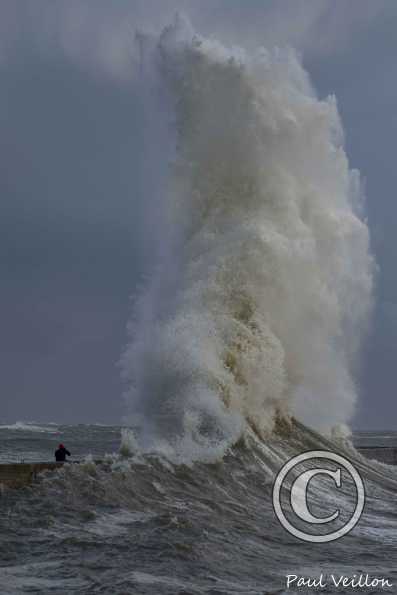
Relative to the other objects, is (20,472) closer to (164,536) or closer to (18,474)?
(18,474)

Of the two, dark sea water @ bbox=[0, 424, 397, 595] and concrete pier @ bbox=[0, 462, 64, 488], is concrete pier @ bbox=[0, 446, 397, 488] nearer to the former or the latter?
concrete pier @ bbox=[0, 462, 64, 488]

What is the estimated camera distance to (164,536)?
9.14 meters

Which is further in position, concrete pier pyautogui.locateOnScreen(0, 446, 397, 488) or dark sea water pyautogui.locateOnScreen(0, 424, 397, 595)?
concrete pier pyautogui.locateOnScreen(0, 446, 397, 488)

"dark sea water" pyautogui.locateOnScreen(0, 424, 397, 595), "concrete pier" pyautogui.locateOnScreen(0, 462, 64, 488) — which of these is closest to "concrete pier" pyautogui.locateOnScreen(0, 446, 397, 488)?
"concrete pier" pyautogui.locateOnScreen(0, 462, 64, 488)

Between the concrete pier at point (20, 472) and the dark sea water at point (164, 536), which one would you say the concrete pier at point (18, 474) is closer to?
the concrete pier at point (20, 472)

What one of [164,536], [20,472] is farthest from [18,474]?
[164,536]

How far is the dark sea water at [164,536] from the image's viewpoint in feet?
24.6

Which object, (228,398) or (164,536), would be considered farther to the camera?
(228,398)

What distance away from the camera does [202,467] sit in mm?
13977

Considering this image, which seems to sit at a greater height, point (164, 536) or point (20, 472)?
point (20, 472)

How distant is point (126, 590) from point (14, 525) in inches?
122

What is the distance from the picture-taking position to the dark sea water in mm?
7496

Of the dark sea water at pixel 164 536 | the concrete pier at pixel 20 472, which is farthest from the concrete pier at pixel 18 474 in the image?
the dark sea water at pixel 164 536

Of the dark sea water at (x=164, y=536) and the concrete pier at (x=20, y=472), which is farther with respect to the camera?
the concrete pier at (x=20, y=472)
